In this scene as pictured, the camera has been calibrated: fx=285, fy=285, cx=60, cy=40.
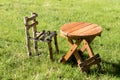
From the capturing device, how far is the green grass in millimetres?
6714

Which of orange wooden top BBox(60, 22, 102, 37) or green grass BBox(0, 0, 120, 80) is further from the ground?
orange wooden top BBox(60, 22, 102, 37)

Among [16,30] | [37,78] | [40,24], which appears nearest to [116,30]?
[40,24]

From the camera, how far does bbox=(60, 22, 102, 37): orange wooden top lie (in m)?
6.45

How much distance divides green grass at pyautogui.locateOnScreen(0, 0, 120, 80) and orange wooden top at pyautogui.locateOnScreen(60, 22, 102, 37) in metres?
0.90

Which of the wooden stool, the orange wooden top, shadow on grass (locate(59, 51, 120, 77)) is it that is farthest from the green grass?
the orange wooden top

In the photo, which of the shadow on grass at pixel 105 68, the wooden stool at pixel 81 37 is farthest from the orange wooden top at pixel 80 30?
the shadow on grass at pixel 105 68

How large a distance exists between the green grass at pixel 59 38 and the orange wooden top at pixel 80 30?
90 centimetres

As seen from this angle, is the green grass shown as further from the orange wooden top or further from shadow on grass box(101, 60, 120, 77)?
the orange wooden top

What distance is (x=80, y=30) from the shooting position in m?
6.75

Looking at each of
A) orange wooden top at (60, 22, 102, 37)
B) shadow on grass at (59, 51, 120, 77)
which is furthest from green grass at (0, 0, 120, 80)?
orange wooden top at (60, 22, 102, 37)

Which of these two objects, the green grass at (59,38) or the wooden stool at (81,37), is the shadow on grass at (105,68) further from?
the wooden stool at (81,37)

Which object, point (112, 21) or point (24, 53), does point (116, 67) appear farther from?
point (112, 21)

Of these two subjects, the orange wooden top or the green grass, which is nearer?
the orange wooden top

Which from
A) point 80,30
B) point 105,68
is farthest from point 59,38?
point 105,68
